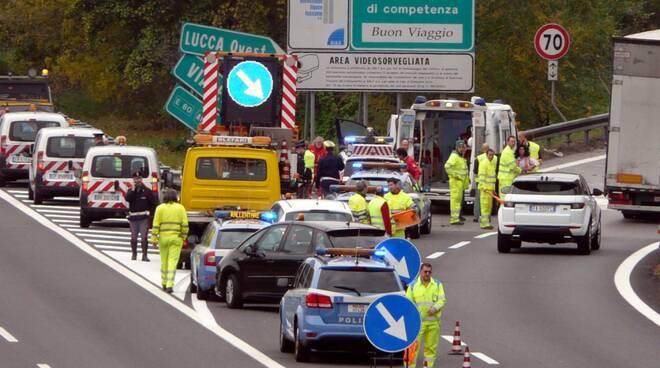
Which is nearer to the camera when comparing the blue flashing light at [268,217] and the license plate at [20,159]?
the blue flashing light at [268,217]

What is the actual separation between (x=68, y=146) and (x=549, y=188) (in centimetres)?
1304

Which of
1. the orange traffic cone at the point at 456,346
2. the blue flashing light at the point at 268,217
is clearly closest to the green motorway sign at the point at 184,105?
the blue flashing light at the point at 268,217

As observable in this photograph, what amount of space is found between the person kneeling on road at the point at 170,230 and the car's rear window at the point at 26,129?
60.3 ft

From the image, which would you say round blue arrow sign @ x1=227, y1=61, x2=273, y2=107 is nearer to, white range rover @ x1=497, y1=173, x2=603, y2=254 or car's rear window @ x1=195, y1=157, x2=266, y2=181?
car's rear window @ x1=195, y1=157, x2=266, y2=181

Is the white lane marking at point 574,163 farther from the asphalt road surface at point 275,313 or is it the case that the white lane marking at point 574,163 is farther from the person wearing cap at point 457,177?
the asphalt road surface at point 275,313

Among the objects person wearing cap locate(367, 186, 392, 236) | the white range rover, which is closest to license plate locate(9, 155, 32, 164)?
the white range rover

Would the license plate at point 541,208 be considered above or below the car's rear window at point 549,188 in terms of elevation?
below

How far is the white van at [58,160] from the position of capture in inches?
1617

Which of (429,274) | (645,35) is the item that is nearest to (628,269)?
(645,35)

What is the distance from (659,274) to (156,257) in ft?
29.3

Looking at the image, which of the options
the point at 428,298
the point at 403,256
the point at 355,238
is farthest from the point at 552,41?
the point at 428,298

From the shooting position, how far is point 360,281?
67.6ft

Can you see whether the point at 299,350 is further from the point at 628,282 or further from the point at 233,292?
the point at 628,282

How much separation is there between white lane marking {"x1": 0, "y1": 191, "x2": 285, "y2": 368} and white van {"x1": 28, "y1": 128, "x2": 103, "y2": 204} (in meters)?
0.66
